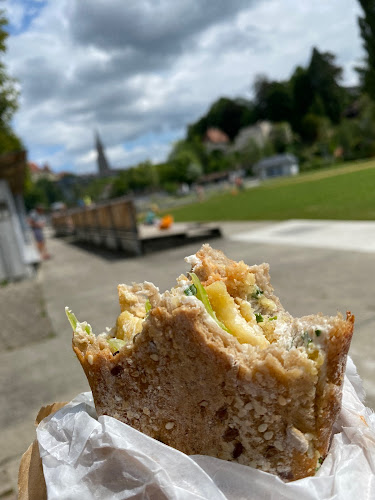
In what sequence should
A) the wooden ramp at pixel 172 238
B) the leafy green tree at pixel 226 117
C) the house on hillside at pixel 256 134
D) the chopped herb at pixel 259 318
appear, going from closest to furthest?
the chopped herb at pixel 259 318
the wooden ramp at pixel 172 238
the house on hillside at pixel 256 134
the leafy green tree at pixel 226 117

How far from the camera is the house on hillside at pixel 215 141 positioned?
4447 inches

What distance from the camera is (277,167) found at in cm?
8394

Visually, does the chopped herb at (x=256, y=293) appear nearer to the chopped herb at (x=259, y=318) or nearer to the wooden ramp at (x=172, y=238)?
the chopped herb at (x=259, y=318)

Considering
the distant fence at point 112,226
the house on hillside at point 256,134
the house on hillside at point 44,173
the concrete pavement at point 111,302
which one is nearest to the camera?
the concrete pavement at point 111,302

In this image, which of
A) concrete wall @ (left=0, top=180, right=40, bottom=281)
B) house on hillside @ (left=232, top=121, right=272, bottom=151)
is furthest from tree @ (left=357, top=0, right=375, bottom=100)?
house on hillside @ (left=232, top=121, right=272, bottom=151)

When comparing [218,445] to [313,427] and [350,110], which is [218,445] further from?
[350,110]

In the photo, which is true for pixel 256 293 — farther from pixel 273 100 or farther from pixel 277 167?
pixel 273 100

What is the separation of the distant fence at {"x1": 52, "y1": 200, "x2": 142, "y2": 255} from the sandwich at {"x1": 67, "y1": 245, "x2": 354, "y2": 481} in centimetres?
1123

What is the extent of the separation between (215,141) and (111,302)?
111877mm

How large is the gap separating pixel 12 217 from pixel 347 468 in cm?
1128

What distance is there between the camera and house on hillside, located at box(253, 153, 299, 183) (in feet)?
266

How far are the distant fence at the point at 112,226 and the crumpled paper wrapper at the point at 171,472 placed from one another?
36.9ft

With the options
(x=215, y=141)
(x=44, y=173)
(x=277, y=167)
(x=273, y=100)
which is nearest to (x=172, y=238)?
(x=277, y=167)

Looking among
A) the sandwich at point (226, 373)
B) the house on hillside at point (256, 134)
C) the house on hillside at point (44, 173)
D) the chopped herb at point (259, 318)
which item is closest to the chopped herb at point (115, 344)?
the sandwich at point (226, 373)
